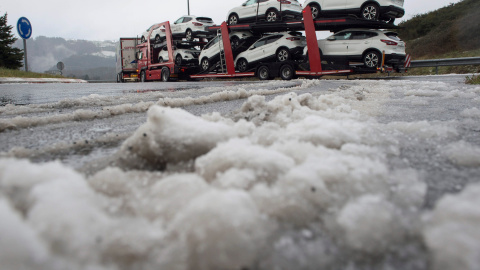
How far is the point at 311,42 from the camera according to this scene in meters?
11.6

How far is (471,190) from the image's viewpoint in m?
0.83

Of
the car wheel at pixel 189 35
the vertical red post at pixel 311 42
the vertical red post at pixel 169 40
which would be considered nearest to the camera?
the vertical red post at pixel 311 42

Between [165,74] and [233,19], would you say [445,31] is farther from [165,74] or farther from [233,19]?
[165,74]

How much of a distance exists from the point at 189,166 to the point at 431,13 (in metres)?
38.0

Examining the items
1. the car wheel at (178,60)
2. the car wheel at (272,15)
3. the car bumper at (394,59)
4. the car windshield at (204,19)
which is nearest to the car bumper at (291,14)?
the car wheel at (272,15)

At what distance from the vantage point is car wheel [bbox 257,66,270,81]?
1298cm

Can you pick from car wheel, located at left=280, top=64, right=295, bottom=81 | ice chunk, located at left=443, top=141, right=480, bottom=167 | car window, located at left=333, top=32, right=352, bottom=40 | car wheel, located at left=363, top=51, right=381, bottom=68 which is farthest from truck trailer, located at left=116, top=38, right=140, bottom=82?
ice chunk, located at left=443, top=141, right=480, bottom=167

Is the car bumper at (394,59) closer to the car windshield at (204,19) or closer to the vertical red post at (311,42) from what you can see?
the vertical red post at (311,42)

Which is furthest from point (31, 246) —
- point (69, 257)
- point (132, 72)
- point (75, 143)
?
point (132, 72)

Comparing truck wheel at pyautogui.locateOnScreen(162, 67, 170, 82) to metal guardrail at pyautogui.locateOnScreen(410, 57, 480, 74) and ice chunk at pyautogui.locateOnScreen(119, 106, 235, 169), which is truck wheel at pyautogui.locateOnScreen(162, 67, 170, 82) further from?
ice chunk at pyautogui.locateOnScreen(119, 106, 235, 169)

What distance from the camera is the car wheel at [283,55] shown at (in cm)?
1245

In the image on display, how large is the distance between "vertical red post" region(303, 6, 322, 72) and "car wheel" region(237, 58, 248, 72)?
3.10 m

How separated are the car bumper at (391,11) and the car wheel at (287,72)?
360cm

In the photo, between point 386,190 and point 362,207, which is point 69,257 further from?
point 386,190
